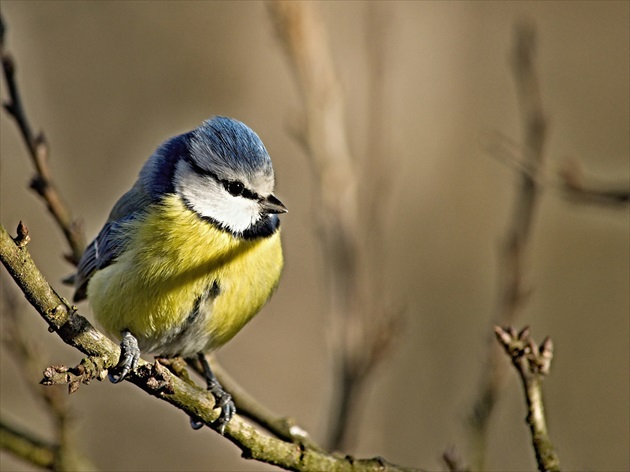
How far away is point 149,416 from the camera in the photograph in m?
4.65

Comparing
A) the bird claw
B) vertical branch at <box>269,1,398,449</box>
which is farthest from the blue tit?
vertical branch at <box>269,1,398,449</box>

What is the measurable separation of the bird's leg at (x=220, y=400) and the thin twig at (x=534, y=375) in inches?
31.8

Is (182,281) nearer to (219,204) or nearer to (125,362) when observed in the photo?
(219,204)

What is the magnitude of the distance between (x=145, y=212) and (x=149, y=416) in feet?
6.80

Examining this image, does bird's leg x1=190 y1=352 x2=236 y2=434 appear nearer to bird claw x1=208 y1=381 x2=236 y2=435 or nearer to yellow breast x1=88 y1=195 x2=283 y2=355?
bird claw x1=208 y1=381 x2=236 y2=435

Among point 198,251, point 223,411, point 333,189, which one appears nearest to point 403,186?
point 333,189

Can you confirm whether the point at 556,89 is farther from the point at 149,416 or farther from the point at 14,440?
the point at 14,440

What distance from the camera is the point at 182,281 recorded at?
276cm

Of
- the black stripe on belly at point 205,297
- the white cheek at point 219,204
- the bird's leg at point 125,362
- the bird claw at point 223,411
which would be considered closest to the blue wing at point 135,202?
the white cheek at point 219,204

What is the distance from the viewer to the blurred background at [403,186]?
182 inches

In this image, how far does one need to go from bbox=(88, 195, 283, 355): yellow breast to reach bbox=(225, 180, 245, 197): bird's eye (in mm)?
143

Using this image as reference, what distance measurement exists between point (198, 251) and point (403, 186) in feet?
11.0

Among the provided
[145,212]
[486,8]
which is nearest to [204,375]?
[145,212]

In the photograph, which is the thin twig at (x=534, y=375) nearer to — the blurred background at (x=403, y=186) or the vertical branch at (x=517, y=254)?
the vertical branch at (x=517, y=254)
